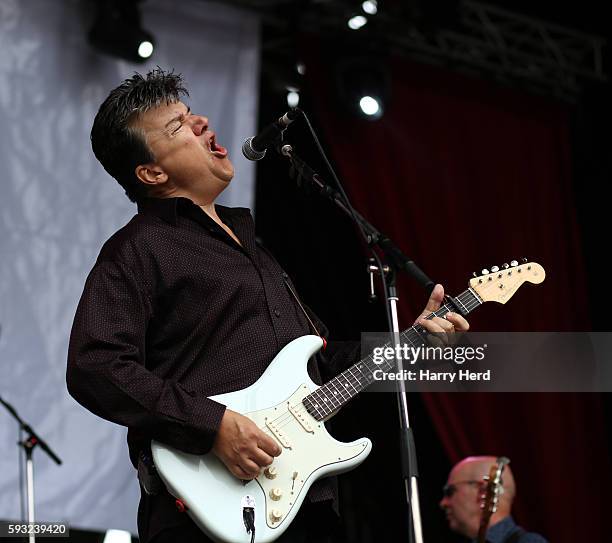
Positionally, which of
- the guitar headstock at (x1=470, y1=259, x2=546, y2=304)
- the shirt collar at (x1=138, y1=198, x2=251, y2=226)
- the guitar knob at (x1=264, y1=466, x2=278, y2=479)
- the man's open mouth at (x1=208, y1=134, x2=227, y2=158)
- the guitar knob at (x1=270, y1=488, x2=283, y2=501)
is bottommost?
the guitar knob at (x1=270, y1=488, x2=283, y2=501)

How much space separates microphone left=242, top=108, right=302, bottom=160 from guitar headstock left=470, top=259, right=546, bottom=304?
70 centimetres

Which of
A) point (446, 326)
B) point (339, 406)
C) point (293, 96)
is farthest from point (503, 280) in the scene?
point (293, 96)

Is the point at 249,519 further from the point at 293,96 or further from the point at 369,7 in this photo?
the point at 369,7

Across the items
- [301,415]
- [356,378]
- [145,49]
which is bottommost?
[301,415]

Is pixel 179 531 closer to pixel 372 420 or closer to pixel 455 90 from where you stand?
pixel 372 420

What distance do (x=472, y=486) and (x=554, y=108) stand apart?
277cm

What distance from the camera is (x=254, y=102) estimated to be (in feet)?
18.1

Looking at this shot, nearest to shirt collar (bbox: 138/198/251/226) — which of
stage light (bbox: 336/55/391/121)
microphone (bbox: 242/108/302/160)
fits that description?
microphone (bbox: 242/108/302/160)

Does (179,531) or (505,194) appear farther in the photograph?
(505,194)

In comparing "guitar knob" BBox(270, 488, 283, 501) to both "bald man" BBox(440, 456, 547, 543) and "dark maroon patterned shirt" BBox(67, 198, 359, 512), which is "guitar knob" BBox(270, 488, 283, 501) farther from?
"bald man" BBox(440, 456, 547, 543)

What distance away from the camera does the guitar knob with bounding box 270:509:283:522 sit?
2.39m

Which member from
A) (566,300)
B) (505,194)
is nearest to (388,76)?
(505,194)

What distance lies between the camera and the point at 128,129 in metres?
2.88

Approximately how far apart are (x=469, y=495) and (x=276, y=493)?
290 centimetres
